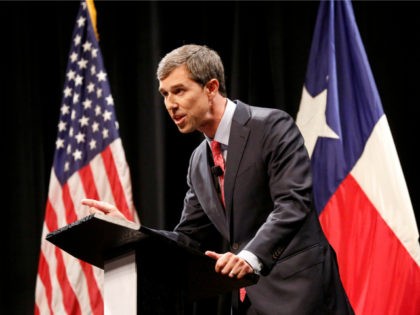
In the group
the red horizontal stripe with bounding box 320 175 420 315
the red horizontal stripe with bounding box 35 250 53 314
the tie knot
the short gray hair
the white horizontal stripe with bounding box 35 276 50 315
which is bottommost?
the white horizontal stripe with bounding box 35 276 50 315

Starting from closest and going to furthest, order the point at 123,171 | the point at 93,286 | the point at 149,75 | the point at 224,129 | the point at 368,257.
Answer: the point at 224,129 < the point at 368,257 < the point at 93,286 < the point at 123,171 < the point at 149,75

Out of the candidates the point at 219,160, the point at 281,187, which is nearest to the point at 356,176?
the point at 219,160

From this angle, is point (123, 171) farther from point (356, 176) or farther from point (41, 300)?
point (356, 176)

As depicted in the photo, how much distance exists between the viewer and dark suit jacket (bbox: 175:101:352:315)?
2.01 metres

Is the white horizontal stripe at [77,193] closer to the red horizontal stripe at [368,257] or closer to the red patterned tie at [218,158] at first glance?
the red horizontal stripe at [368,257]

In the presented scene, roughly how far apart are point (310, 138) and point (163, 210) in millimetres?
1040

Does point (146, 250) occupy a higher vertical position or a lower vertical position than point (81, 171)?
higher

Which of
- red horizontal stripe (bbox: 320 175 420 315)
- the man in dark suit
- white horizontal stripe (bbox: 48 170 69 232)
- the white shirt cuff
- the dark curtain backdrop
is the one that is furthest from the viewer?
the dark curtain backdrop

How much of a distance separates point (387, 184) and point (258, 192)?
124 cm

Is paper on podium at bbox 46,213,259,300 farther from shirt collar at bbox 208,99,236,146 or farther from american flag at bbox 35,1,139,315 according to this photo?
american flag at bbox 35,1,139,315

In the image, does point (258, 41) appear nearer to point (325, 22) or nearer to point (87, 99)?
point (325, 22)

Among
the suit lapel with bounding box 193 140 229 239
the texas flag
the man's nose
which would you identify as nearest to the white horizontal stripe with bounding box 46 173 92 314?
the texas flag

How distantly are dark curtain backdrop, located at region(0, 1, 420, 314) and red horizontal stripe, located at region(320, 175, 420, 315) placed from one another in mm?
653

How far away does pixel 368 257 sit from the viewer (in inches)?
120
